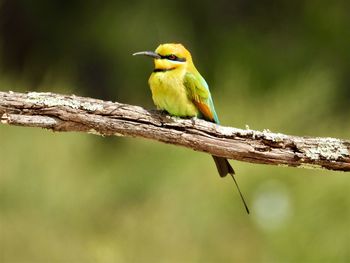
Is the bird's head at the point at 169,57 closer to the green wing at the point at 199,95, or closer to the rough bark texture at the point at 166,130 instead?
the green wing at the point at 199,95

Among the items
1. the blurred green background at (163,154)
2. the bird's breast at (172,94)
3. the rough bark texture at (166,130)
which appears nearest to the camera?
the rough bark texture at (166,130)

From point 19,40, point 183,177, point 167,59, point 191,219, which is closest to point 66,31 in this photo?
point 19,40

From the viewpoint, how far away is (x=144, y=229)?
9.54 feet

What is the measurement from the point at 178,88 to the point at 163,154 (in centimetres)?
175

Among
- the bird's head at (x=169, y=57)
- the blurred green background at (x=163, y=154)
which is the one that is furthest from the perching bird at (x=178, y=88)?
the blurred green background at (x=163, y=154)

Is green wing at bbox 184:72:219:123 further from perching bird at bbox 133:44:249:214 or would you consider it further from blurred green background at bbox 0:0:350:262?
blurred green background at bbox 0:0:350:262

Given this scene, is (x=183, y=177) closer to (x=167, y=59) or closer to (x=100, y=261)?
(x=100, y=261)

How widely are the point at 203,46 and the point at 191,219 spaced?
1.69m

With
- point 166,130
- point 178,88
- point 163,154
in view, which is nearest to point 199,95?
point 178,88

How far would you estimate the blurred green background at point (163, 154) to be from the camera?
2.93m

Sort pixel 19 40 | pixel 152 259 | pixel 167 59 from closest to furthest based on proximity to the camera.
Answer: pixel 167 59
pixel 152 259
pixel 19 40

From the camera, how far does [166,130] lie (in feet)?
5.54

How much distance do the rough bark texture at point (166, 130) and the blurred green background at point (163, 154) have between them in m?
1.14

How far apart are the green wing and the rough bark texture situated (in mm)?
207
